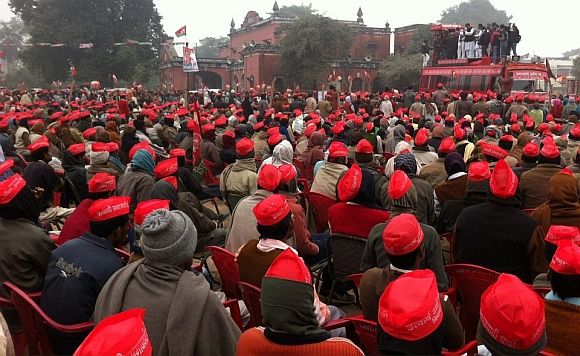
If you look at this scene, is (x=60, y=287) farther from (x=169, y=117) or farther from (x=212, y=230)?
(x=169, y=117)

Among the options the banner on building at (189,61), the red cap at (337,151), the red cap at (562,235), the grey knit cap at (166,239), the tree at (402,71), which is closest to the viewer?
the grey knit cap at (166,239)

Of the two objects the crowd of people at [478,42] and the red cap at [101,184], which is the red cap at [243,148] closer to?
the red cap at [101,184]

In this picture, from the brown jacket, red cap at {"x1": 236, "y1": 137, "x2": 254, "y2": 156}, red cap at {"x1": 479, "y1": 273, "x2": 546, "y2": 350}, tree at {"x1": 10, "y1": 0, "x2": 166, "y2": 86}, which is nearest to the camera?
red cap at {"x1": 479, "y1": 273, "x2": 546, "y2": 350}

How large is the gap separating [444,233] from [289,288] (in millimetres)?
3494

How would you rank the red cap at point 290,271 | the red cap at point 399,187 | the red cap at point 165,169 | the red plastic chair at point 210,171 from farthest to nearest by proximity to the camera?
the red plastic chair at point 210,171, the red cap at point 165,169, the red cap at point 399,187, the red cap at point 290,271

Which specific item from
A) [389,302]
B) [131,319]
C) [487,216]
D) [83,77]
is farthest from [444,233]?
[83,77]

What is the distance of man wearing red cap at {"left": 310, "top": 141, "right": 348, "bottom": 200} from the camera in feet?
20.8

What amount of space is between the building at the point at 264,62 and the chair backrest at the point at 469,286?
1357 inches

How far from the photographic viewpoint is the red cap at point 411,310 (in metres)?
2.04

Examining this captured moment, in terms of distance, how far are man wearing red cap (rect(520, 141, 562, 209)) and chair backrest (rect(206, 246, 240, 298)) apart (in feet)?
11.2

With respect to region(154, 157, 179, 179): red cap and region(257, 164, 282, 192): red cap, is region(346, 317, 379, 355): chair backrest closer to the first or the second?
region(257, 164, 282, 192): red cap

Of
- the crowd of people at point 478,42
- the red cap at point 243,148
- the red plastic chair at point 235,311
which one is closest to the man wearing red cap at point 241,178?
the red cap at point 243,148

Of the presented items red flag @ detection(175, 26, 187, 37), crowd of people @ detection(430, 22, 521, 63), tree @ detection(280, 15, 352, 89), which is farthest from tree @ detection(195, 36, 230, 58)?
red flag @ detection(175, 26, 187, 37)

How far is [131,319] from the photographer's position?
1.74m
